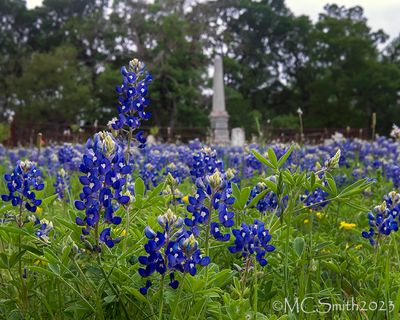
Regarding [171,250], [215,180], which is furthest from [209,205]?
[171,250]

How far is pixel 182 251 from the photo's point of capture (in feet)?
4.25

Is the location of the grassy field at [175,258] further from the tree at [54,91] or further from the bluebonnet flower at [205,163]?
the tree at [54,91]

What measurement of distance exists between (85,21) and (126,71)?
35.7 m

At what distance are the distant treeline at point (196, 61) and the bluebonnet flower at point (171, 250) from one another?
26181 millimetres

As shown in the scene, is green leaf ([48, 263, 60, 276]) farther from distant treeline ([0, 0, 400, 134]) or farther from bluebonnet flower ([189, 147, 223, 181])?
distant treeline ([0, 0, 400, 134])

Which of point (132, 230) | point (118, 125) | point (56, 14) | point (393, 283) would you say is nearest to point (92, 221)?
point (132, 230)

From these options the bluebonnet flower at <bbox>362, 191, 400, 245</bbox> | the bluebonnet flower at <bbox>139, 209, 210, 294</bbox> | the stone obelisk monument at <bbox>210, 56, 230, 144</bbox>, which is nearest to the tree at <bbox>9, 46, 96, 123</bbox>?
the stone obelisk monument at <bbox>210, 56, 230, 144</bbox>

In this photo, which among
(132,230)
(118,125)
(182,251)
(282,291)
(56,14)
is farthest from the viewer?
(56,14)

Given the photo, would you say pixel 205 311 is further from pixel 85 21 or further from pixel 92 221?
pixel 85 21

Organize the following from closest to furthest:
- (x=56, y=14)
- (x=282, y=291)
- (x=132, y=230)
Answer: (x=132, y=230) → (x=282, y=291) → (x=56, y=14)

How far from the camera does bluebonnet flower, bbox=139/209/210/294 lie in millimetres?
1281

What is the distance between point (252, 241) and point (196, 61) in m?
31.4

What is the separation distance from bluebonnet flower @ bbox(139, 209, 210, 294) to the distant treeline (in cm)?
2618

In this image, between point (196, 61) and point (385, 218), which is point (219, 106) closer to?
point (196, 61)
